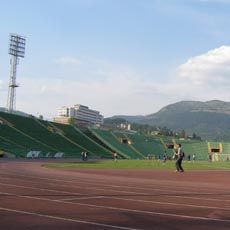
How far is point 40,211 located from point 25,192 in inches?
182

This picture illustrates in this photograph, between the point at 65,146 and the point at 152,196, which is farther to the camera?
the point at 65,146

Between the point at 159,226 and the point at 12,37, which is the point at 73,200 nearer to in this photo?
the point at 159,226

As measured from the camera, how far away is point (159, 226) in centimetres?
957

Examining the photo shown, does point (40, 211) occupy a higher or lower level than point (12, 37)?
lower

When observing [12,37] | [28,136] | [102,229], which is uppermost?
[12,37]

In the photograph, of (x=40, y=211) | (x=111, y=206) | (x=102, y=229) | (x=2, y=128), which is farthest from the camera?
(x=2, y=128)

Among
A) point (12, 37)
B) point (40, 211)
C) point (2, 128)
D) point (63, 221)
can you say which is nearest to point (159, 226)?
point (63, 221)

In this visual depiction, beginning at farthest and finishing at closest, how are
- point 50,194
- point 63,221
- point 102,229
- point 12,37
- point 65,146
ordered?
→ point 12,37
point 65,146
point 50,194
point 63,221
point 102,229

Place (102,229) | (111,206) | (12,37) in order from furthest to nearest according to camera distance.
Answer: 1. (12,37)
2. (111,206)
3. (102,229)

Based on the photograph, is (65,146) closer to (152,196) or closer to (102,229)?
(152,196)

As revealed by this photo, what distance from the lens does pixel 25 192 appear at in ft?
51.6

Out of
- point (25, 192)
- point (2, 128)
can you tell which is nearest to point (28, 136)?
point (2, 128)

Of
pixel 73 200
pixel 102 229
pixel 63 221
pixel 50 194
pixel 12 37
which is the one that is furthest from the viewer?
pixel 12 37

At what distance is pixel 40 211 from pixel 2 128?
255 ft
